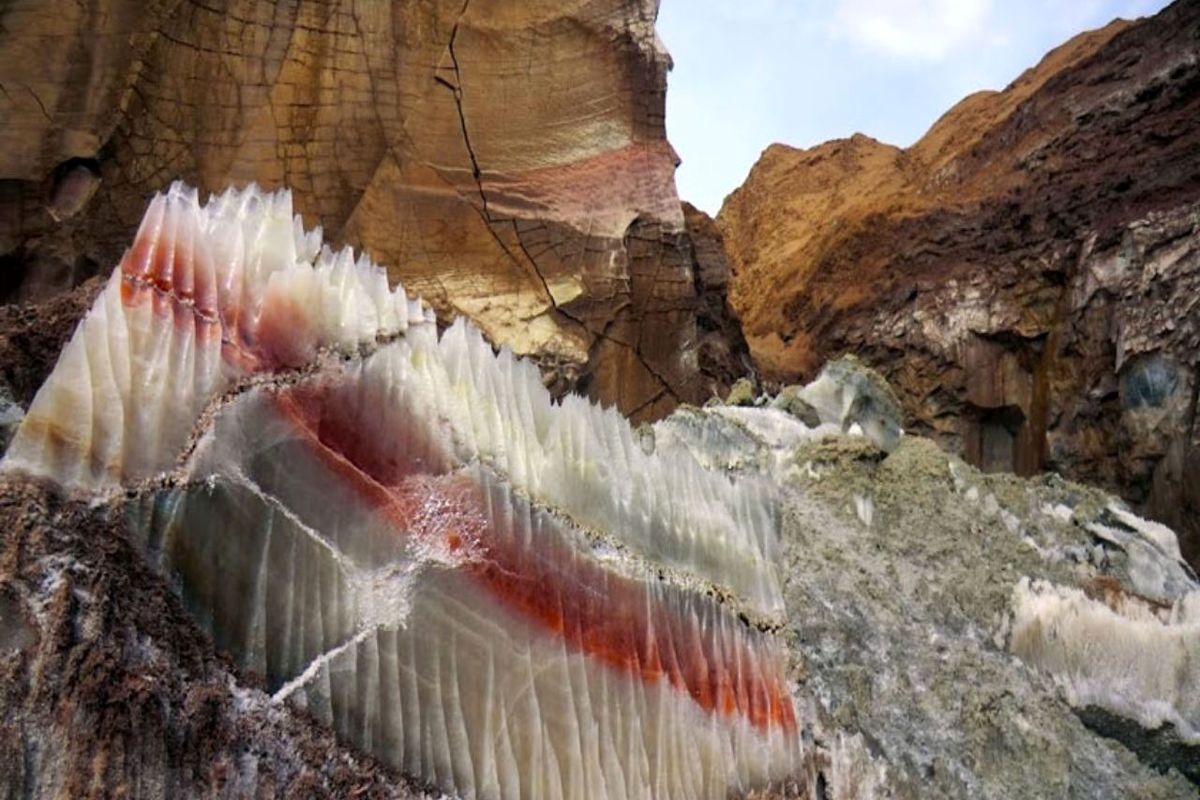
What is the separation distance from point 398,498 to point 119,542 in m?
0.77

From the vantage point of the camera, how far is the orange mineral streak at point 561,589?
334 cm

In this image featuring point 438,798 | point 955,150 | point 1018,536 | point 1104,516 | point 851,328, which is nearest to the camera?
point 438,798

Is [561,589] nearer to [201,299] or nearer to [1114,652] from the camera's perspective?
[201,299]

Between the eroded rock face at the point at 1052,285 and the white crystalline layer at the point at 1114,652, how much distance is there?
4745mm

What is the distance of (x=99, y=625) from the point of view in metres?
2.72

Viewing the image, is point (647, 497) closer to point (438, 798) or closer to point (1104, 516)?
point (438, 798)

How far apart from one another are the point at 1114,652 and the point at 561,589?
2.44m

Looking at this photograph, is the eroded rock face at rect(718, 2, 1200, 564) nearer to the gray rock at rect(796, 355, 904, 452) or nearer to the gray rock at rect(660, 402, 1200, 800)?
the gray rock at rect(796, 355, 904, 452)

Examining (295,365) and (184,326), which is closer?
(184,326)

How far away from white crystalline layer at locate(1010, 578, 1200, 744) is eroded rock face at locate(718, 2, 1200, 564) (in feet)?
15.6

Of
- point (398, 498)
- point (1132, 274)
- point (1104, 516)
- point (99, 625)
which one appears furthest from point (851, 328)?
point (99, 625)

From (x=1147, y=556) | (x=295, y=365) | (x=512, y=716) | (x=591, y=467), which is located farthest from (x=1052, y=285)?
(x=295, y=365)

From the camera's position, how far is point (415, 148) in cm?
628

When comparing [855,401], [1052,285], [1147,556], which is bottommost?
[1147,556]
